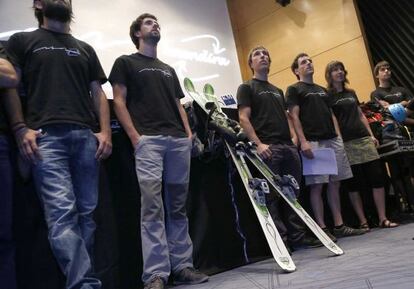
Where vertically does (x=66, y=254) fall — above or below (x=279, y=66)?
below

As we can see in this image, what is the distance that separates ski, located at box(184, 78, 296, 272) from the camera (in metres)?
2.16

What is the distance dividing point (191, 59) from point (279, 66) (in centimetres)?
150

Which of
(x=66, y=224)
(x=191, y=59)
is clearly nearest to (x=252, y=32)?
(x=191, y=59)

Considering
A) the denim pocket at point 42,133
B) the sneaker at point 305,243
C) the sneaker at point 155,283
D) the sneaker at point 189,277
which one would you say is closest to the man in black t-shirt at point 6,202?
the denim pocket at point 42,133

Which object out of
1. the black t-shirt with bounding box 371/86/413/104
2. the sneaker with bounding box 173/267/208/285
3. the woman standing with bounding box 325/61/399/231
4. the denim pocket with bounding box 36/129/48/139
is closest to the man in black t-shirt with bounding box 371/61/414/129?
the black t-shirt with bounding box 371/86/413/104

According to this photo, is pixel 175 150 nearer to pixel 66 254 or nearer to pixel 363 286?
pixel 66 254

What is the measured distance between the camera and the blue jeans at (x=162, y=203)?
195 cm

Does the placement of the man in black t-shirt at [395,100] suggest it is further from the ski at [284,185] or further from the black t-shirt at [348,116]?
the ski at [284,185]

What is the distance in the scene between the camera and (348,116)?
343 cm

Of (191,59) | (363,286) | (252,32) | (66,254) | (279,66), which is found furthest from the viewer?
(252,32)

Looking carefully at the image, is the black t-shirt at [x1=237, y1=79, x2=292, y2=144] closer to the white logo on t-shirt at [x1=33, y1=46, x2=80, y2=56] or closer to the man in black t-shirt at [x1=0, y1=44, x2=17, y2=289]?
the white logo on t-shirt at [x1=33, y1=46, x2=80, y2=56]

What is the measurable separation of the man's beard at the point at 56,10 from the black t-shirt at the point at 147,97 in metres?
0.38

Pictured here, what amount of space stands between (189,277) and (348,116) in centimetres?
211

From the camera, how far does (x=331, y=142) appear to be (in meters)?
3.21
